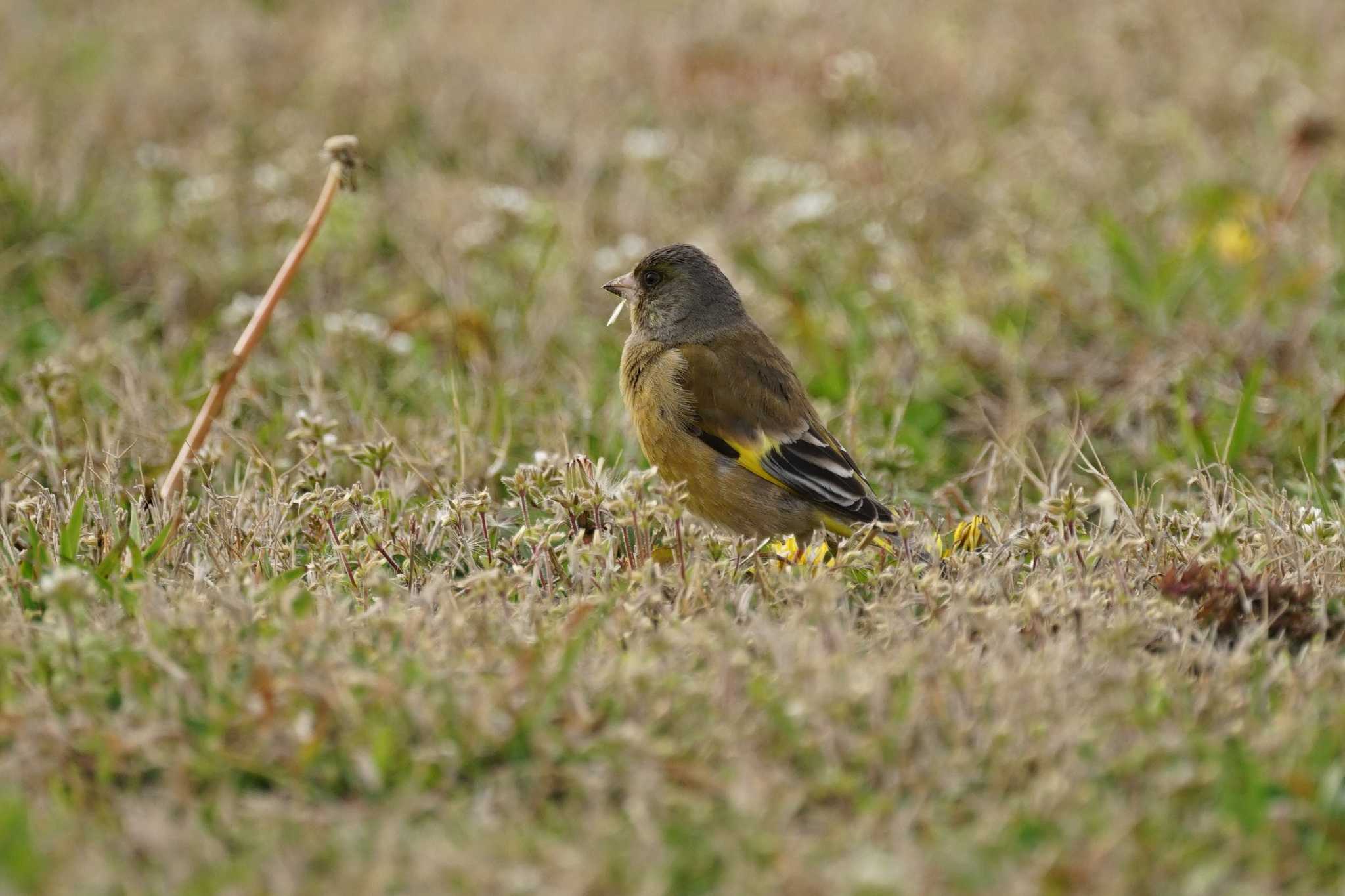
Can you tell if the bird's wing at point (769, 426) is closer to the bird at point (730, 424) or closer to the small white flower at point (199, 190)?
the bird at point (730, 424)

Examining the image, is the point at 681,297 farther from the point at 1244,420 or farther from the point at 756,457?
the point at 1244,420

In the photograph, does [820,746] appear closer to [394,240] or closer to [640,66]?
[394,240]

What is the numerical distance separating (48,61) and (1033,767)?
7556mm

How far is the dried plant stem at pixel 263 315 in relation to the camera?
418 centimetres

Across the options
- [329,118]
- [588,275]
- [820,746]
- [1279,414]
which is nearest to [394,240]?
[588,275]

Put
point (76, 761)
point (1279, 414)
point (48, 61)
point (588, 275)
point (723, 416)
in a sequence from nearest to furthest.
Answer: point (76, 761)
point (723, 416)
point (1279, 414)
point (588, 275)
point (48, 61)

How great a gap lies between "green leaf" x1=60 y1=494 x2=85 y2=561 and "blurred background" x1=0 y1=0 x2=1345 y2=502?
0.26 meters

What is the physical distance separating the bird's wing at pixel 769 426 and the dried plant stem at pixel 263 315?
1.14 metres

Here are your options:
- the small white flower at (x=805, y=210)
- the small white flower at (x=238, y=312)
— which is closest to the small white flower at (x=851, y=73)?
the small white flower at (x=805, y=210)

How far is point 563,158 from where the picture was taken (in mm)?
8031

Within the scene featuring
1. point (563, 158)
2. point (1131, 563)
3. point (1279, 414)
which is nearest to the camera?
point (1131, 563)

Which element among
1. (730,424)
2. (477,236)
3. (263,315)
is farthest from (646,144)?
(263,315)

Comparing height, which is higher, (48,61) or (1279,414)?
(48,61)

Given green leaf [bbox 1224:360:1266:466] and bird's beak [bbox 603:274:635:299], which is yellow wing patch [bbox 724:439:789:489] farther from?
green leaf [bbox 1224:360:1266:466]
